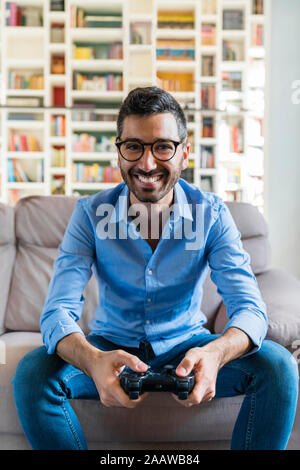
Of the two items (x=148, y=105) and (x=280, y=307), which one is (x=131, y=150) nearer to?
(x=148, y=105)

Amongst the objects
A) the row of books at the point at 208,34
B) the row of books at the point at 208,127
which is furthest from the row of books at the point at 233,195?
the row of books at the point at 208,34

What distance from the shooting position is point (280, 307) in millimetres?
1209

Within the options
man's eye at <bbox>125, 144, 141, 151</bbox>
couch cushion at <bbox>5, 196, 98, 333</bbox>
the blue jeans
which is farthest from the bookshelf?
the blue jeans

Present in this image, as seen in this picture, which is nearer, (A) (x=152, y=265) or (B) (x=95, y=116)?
(A) (x=152, y=265)

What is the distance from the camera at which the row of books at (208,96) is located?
4387 millimetres

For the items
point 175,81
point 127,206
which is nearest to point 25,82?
point 175,81

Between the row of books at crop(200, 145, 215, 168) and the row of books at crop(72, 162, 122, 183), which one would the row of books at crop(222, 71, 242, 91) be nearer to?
the row of books at crop(200, 145, 215, 168)

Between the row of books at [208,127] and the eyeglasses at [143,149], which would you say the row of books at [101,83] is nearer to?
the row of books at [208,127]

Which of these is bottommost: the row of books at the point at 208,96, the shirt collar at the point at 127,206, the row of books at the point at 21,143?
the shirt collar at the point at 127,206

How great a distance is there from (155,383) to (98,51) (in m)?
4.29

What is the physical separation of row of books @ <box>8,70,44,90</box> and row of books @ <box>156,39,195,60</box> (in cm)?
119

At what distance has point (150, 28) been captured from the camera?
4230 mm

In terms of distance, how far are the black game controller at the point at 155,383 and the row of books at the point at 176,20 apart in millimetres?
4234

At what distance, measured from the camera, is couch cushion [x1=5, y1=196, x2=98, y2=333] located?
1492 mm
